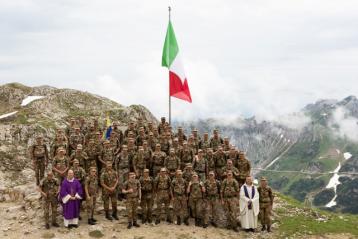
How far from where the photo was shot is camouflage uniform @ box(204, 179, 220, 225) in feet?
61.9

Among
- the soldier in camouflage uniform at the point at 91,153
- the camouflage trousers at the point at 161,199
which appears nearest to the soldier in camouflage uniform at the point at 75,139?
the soldier in camouflage uniform at the point at 91,153

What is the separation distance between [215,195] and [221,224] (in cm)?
158

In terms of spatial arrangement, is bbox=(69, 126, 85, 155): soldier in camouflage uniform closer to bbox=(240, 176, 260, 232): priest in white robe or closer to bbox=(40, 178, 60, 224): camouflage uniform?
bbox=(40, 178, 60, 224): camouflage uniform

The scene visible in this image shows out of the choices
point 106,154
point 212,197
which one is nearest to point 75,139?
point 106,154

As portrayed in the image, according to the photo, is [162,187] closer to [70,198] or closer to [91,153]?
[70,198]

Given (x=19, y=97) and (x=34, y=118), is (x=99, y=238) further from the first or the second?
(x=19, y=97)

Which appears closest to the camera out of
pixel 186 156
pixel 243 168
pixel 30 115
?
pixel 243 168

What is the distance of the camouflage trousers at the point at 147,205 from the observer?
18.9 meters

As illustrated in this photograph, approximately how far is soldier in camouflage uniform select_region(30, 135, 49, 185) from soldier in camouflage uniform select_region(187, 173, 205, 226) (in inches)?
337

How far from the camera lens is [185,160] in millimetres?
20938

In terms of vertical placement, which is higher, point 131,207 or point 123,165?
point 123,165

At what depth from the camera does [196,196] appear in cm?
1873

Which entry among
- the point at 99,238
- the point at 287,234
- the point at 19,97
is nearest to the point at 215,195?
the point at 287,234

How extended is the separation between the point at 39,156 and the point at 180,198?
8.33 metres
